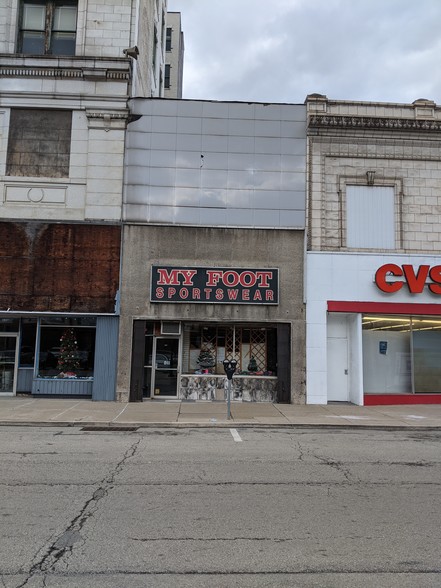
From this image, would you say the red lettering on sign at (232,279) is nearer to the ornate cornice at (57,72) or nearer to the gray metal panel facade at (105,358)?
the gray metal panel facade at (105,358)

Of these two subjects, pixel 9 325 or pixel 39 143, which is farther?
pixel 39 143

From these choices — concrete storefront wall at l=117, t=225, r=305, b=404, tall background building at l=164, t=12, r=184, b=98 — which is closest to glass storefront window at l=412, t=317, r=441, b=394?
concrete storefront wall at l=117, t=225, r=305, b=404

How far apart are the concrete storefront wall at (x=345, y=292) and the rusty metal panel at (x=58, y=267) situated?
20.7 feet

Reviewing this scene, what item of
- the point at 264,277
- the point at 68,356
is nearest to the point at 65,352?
the point at 68,356

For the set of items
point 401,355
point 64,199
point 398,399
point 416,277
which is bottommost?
point 398,399

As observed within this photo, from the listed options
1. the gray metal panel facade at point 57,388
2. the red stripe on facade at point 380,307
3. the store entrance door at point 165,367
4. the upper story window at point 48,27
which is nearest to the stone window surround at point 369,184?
the red stripe on facade at point 380,307

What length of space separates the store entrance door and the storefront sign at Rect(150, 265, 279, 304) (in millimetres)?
1530

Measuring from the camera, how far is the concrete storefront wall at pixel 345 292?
16.5 metres

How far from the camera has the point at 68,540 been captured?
474 centimetres

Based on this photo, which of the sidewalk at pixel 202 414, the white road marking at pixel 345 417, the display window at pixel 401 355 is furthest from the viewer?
the display window at pixel 401 355

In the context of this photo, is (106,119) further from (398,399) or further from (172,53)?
(172,53)

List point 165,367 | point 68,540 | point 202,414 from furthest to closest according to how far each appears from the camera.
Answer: point 165,367 → point 202,414 → point 68,540

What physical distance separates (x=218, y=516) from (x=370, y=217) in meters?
13.7

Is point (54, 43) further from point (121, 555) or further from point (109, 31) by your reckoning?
point (121, 555)
